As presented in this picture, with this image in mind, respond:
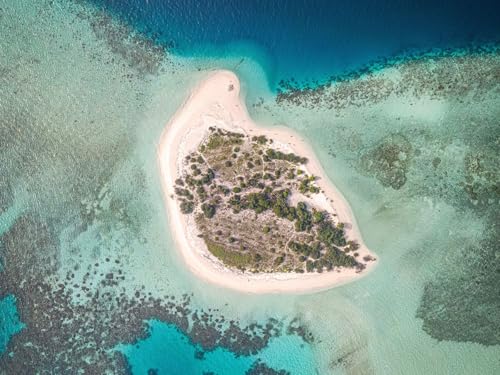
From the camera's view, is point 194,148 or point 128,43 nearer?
point 194,148

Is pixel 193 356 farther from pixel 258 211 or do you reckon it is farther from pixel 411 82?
pixel 411 82

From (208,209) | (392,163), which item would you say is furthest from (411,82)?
(208,209)

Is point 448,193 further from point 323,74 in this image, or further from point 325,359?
point 325,359

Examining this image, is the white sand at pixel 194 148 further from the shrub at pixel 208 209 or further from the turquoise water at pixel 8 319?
the turquoise water at pixel 8 319

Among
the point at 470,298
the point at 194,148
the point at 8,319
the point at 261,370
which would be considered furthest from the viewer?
the point at 8,319

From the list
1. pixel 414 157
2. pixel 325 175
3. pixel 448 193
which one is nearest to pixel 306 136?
pixel 325 175

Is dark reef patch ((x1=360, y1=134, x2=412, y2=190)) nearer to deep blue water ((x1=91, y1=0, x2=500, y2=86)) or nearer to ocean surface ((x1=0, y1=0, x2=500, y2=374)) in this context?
ocean surface ((x1=0, y1=0, x2=500, y2=374))

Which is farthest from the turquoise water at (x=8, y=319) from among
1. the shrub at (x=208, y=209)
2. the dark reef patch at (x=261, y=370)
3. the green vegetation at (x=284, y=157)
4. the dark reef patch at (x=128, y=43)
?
the green vegetation at (x=284, y=157)
